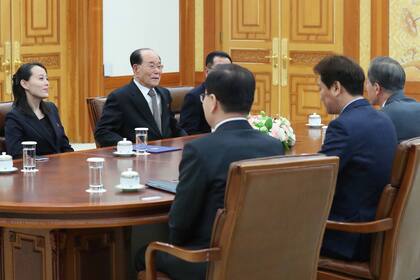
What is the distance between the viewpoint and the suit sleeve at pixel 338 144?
4.01 meters

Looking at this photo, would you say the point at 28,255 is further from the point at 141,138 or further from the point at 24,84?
the point at 24,84

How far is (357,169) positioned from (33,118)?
7.78 ft

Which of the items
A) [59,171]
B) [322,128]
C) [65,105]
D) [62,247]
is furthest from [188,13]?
[62,247]

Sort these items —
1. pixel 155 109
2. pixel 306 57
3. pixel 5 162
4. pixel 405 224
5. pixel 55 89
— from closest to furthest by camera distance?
pixel 405 224 < pixel 5 162 < pixel 155 109 < pixel 55 89 < pixel 306 57

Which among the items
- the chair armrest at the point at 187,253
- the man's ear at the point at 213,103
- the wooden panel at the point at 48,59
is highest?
the wooden panel at the point at 48,59

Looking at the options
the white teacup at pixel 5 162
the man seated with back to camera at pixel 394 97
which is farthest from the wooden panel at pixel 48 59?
the white teacup at pixel 5 162

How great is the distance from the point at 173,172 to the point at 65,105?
5325mm

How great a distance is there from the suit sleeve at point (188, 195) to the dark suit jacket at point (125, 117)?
8.71 ft

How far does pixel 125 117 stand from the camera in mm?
6219

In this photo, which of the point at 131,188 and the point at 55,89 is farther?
the point at 55,89

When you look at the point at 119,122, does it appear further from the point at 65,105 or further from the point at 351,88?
the point at 65,105

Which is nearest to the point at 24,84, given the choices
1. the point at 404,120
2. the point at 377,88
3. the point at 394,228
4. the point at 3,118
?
the point at 3,118

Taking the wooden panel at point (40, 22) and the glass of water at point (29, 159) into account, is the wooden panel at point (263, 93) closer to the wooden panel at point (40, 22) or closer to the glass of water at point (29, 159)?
the wooden panel at point (40, 22)

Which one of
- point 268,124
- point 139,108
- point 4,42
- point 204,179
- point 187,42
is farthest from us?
point 187,42
